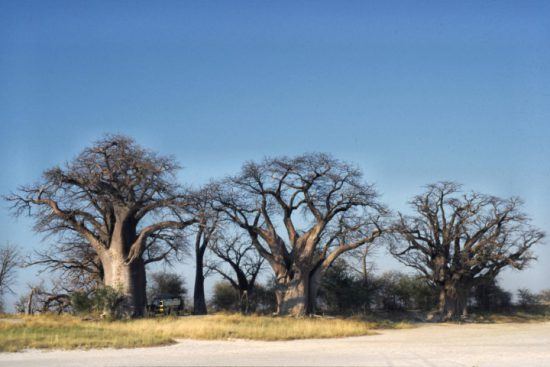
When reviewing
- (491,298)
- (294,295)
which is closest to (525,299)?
(491,298)

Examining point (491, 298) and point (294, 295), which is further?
point (491, 298)

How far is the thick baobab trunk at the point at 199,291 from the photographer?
30.4m

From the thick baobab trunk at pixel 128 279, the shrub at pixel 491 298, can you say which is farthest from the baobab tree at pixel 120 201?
the shrub at pixel 491 298

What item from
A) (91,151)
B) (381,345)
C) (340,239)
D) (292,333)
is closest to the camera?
(381,345)

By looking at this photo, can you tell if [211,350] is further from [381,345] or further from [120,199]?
[120,199]

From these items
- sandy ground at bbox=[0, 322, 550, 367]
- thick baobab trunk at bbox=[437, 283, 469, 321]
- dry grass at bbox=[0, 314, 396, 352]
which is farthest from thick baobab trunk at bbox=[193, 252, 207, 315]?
sandy ground at bbox=[0, 322, 550, 367]

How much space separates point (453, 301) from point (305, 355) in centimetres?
1987

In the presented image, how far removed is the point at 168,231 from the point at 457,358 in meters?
15.8

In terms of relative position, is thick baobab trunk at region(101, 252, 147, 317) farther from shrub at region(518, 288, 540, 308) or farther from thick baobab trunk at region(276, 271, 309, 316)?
shrub at region(518, 288, 540, 308)

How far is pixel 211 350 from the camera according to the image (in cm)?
1420

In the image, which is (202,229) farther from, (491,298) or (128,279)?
(491,298)

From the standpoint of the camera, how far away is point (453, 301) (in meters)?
30.9

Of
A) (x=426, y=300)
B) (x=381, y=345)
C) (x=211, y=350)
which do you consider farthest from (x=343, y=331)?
(x=426, y=300)

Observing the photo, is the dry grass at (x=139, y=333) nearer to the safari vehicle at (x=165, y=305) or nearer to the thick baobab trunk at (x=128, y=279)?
the thick baobab trunk at (x=128, y=279)
